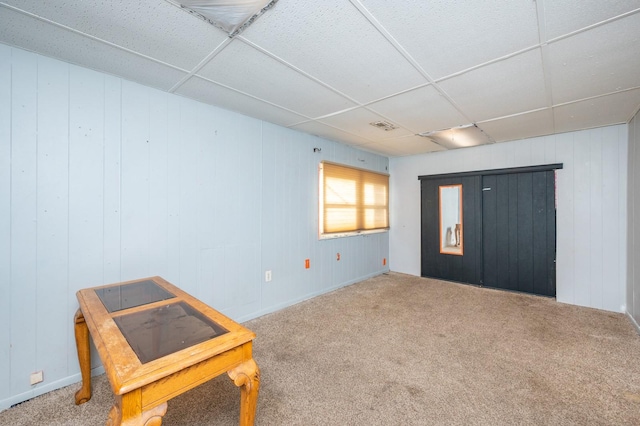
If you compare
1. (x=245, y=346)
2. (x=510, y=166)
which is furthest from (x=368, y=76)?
(x=510, y=166)

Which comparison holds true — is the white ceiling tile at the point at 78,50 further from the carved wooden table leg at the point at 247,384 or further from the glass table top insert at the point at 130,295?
the carved wooden table leg at the point at 247,384

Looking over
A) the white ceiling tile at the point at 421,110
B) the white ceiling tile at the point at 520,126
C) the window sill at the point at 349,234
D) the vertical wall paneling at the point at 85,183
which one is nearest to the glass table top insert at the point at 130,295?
the vertical wall paneling at the point at 85,183

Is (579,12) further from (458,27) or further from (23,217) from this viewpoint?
(23,217)

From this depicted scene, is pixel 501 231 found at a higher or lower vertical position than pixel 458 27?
lower

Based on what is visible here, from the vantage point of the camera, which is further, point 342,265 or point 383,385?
point 342,265

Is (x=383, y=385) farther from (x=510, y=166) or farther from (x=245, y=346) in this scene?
(x=510, y=166)

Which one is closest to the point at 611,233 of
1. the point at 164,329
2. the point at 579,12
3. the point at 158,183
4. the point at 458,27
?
the point at 579,12

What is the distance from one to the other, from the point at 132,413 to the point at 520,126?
4.54 meters

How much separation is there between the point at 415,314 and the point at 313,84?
2846 mm

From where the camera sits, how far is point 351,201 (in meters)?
4.67

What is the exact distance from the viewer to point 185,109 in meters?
2.71

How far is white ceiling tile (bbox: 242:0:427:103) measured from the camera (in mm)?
1562

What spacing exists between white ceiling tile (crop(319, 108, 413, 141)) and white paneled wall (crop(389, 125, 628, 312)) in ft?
6.28

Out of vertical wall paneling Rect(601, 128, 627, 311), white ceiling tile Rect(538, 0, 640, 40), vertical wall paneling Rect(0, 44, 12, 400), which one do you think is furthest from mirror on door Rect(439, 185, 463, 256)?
vertical wall paneling Rect(0, 44, 12, 400)
